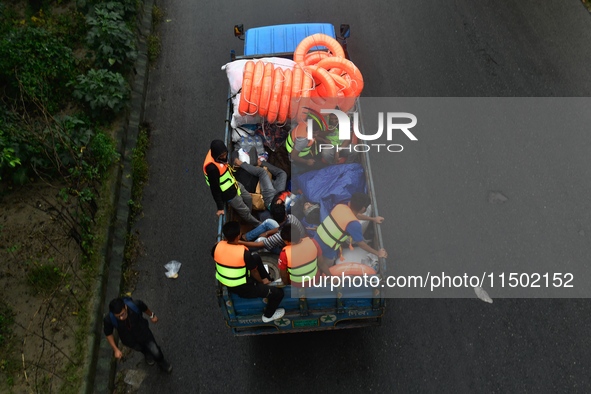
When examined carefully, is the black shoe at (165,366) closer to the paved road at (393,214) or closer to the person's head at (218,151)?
the paved road at (393,214)

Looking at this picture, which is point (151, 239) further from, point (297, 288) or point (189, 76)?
point (189, 76)

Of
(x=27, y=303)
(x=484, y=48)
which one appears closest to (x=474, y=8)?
(x=484, y=48)

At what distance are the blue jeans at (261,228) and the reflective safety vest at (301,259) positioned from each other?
0.74 meters

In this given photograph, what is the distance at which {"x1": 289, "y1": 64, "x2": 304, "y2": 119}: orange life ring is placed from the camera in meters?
6.93

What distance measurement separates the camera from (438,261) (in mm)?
6918

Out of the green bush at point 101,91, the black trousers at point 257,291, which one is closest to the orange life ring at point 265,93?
the black trousers at point 257,291

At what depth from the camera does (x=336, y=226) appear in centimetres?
550

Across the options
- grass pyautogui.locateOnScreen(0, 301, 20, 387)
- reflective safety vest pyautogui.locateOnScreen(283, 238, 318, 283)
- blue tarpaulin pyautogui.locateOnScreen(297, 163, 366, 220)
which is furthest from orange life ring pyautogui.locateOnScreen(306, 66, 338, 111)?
grass pyautogui.locateOnScreen(0, 301, 20, 387)

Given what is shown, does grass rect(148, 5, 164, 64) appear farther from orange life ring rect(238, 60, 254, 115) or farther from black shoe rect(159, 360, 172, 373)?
black shoe rect(159, 360, 172, 373)

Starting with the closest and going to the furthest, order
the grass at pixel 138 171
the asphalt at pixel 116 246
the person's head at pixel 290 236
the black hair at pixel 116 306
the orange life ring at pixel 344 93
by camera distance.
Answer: the black hair at pixel 116 306 < the person's head at pixel 290 236 < the asphalt at pixel 116 246 < the orange life ring at pixel 344 93 < the grass at pixel 138 171

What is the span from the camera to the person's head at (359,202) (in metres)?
5.70

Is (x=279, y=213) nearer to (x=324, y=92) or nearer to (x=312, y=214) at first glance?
(x=312, y=214)

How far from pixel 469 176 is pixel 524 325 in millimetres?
2386

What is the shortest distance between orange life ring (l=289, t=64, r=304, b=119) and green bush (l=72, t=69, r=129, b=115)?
3.17 m
